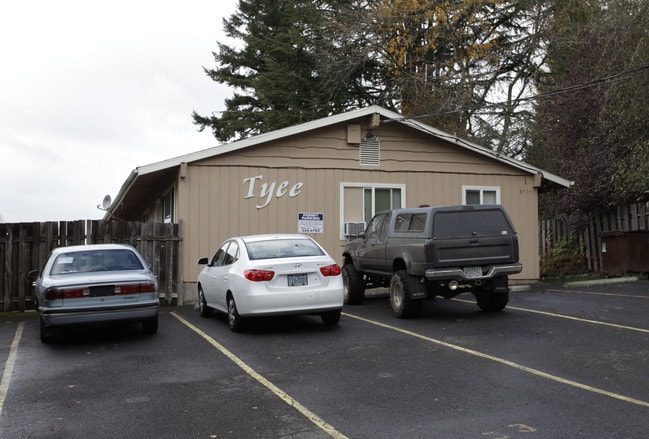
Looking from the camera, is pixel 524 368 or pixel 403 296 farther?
pixel 403 296

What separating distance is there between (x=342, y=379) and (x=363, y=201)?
10260 mm

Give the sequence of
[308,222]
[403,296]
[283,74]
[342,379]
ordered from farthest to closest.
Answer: [283,74]
[308,222]
[403,296]
[342,379]

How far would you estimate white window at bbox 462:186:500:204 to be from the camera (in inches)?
710

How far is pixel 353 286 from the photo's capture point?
46.2ft

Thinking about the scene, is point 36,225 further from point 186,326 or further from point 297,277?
point 297,277

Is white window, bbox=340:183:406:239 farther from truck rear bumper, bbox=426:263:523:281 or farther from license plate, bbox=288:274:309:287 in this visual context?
license plate, bbox=288:274:309:287

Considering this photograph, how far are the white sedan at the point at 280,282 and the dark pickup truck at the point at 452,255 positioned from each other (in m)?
1.55

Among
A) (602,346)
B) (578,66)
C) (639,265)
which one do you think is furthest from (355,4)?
(602,346)

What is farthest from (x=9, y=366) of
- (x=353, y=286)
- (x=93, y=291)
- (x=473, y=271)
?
(x=353, y=286)

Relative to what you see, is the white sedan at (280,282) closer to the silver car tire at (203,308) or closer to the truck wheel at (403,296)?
the truck wheel at (403,296)

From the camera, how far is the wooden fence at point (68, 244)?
46.5ft

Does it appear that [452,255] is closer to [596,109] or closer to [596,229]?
[596,229]

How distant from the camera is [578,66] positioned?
2388cm

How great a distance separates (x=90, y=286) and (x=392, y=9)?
22.6 meters
